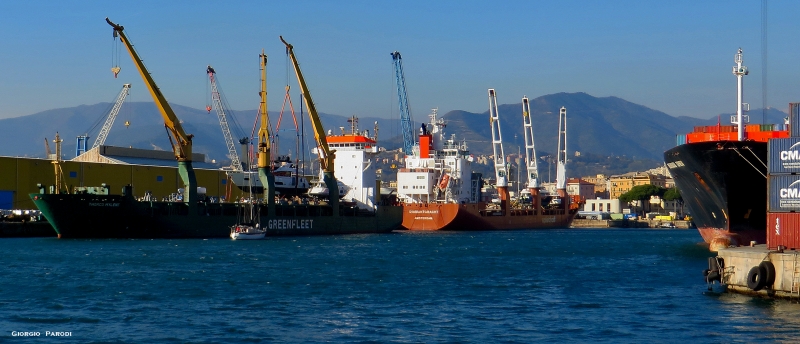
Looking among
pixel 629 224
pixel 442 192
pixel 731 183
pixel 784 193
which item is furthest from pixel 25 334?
pixel 629 224

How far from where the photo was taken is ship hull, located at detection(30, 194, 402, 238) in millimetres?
54219

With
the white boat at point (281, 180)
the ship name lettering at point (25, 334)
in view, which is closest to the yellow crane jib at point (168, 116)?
the white boat at point (281, 180)

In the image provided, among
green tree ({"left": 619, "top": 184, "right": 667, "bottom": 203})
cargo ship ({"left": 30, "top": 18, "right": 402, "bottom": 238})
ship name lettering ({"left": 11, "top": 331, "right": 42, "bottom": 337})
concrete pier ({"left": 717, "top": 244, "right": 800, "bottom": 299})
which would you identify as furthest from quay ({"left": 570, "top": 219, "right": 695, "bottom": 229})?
ship name lettering ({"left": 11, "top": 331, "right": 42, "bottom": 337})

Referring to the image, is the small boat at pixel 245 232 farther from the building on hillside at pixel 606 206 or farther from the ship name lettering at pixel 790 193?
the building on hillside at pixel 606 206

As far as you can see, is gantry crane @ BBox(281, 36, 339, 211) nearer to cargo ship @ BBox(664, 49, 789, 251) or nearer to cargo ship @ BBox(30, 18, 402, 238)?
cargo ship @ BBox(30, 18, 402, 238)

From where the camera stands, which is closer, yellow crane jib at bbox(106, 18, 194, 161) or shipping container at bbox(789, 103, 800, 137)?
shipping container at bbox(789, 103, 800, 137)

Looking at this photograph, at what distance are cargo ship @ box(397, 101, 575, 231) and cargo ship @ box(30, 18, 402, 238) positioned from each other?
27.8ft

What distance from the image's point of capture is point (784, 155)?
90.4 ft

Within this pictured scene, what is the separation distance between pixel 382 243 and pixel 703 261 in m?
23.8

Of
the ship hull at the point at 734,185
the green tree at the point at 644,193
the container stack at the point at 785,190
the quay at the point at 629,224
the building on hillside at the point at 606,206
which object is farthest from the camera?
the building on hillside at the point at 606,206

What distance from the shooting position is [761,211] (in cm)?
3997

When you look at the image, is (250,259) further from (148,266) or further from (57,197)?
(57,197)

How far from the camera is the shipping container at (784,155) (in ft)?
89.0

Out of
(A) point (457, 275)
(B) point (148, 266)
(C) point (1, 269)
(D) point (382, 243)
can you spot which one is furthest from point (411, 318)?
(D) point (382, 243)
